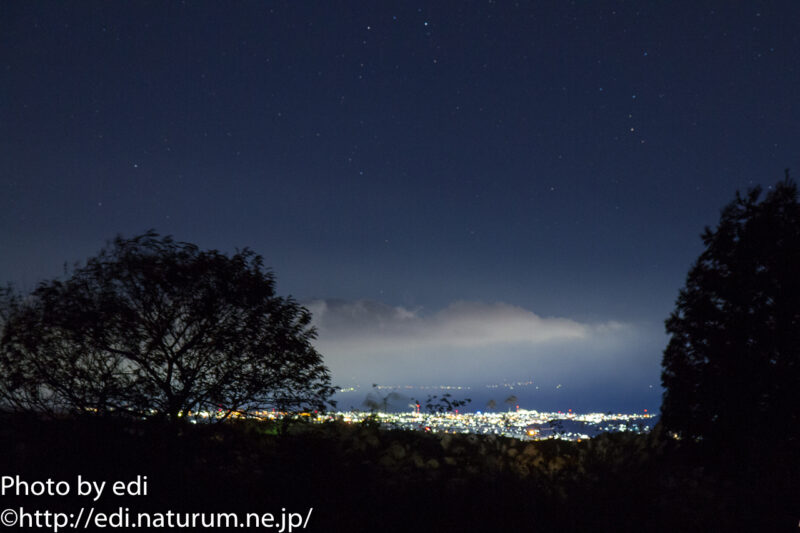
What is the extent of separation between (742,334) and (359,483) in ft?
23.8

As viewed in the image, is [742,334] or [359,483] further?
[742,334]

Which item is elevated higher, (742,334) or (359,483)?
(742,334)

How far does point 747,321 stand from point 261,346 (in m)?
8.34

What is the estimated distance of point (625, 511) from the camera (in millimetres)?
6621

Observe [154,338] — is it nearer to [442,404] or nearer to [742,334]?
[442,404]

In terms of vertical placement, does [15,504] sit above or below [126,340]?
below

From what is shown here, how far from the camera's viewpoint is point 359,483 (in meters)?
6.66

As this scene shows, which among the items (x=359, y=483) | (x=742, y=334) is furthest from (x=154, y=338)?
(x=742, y=334)

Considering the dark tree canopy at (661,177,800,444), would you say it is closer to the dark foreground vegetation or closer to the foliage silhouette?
the dark foreground vegetation

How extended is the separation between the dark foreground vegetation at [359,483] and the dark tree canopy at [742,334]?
123 cm

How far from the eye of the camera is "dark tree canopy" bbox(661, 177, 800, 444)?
8781mm

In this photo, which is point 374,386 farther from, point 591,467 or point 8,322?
point 8,322

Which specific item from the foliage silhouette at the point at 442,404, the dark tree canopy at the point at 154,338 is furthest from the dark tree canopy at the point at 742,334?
the dark tree canopy at the point at 154,338

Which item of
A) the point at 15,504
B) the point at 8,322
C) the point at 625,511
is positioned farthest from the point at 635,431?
the point at 8,322
